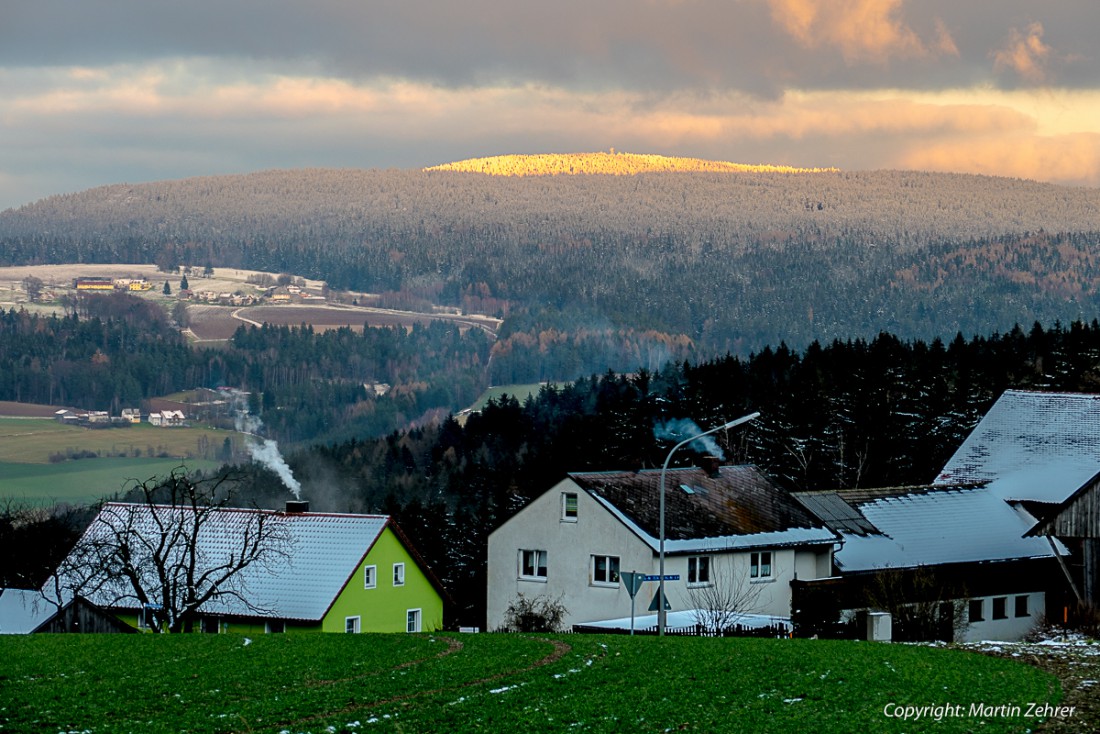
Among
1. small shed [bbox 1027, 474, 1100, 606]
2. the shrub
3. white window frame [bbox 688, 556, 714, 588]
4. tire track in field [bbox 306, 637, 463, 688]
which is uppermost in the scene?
tire track in field [bbox 306, 637, 463, 688]

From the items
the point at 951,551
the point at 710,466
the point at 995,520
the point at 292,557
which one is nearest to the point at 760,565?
the point at 710,466

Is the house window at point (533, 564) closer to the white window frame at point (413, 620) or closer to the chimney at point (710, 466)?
the white window frame at point (413, 620)

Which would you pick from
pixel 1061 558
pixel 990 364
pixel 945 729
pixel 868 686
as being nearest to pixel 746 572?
pixel 1061 558

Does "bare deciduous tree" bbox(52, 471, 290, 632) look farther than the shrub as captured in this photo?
Yes

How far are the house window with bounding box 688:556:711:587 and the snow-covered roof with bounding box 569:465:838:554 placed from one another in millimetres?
514

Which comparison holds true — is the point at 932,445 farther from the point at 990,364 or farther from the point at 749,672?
the point at 749,672

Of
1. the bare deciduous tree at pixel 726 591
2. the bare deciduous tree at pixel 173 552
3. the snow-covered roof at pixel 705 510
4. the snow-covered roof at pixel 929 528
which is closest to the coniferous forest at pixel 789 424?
the snow-covered roof at pixel 705 510

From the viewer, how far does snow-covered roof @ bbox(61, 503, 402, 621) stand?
61188 millimetres

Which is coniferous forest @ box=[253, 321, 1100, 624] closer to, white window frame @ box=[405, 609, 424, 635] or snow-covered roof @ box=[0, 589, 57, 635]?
white window frame @ box=[405, 609, 424, 635]

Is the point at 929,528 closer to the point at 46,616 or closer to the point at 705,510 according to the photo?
the point at 705,510

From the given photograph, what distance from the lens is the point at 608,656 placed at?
31016 mm

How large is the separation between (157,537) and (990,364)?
7908 cm

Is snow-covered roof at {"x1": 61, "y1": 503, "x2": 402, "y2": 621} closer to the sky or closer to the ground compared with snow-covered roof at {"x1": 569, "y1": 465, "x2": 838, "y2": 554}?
closer to the ground

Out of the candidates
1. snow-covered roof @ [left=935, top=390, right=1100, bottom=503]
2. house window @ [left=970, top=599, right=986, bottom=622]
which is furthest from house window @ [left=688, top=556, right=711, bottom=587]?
snow-covered roof @ [left=935, top=390, right=1100, bottom=503]
